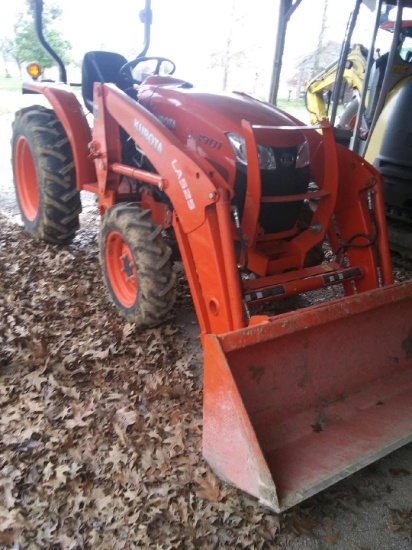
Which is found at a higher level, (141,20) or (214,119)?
(141,20)

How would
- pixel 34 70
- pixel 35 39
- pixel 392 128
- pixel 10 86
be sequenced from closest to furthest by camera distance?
pixel 34 70 < pixel 392 128 < pixel 35 39 < pixel 10 86

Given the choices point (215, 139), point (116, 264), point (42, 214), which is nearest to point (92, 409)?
point (116, 264)

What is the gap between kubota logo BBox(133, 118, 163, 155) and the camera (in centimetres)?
278

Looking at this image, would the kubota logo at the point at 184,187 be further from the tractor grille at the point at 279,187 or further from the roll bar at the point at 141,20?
the roll bar at the point at 141,20

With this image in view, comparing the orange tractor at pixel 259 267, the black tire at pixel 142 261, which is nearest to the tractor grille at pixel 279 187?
the orange tractor at pixel 259 267

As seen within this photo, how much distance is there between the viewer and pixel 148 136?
9.41 ft

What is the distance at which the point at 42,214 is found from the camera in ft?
14.0

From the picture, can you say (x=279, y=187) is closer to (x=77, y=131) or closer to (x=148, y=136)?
(x=148, y=136)

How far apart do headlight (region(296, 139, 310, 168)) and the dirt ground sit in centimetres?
136

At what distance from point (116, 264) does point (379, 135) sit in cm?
322

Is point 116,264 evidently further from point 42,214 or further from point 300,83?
point 300,83

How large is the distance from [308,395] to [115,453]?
0.97 meters

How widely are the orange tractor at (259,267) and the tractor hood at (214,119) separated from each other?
0.03 ft

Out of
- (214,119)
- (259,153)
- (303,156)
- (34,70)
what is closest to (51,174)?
(34,70)
